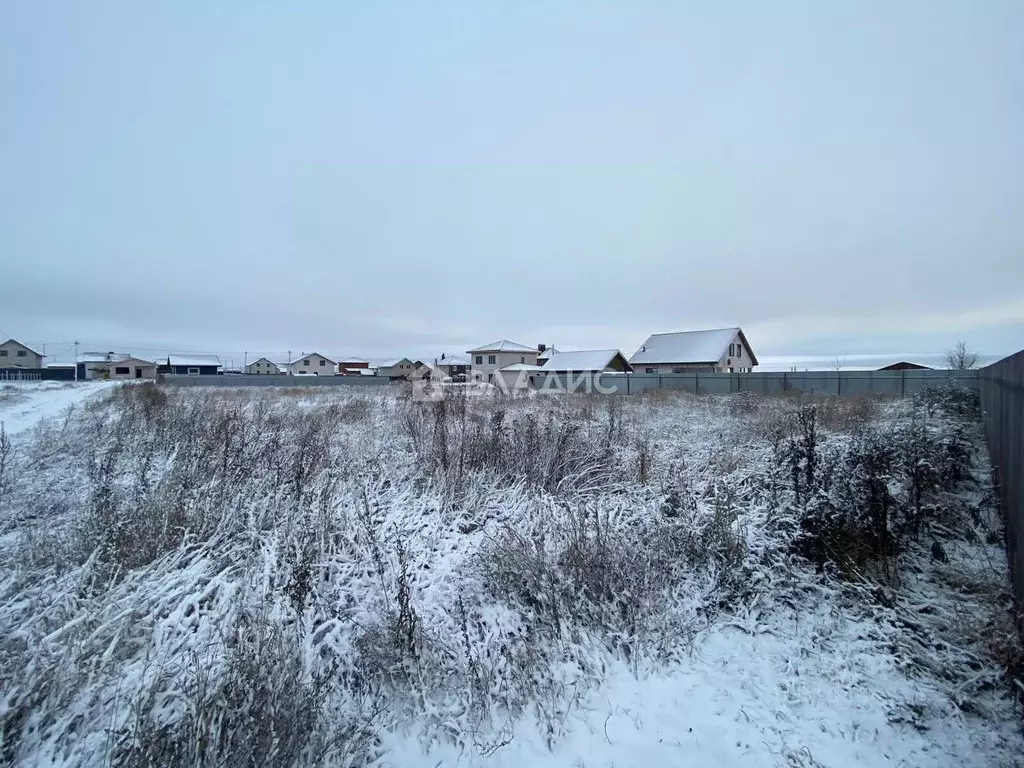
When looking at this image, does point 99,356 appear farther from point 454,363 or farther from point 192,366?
point 454,363

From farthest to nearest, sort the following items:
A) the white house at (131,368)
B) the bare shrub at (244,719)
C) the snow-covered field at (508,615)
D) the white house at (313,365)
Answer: the white house at (313,365) → the white house at (131,368) → the snow-covered field at (508,615) → the bare shrub at (244,719)

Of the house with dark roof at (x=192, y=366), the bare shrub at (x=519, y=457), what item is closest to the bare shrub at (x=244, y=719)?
the bare shrub at (x=519, y=457)

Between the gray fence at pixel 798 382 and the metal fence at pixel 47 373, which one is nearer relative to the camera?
the gray fence at pixel 798 382

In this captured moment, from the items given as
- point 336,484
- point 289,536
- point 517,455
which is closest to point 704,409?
point 517,455

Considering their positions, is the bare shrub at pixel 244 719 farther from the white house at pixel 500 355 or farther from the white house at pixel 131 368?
the white house at pixel 131 368

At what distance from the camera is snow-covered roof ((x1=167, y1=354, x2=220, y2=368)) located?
59188 millimetres

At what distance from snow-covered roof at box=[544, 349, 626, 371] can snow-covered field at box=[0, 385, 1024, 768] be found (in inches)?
1147

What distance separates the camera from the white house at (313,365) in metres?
66.3

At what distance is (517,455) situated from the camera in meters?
6.40

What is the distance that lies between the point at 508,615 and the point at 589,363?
32.9m

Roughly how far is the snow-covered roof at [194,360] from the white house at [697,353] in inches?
2133

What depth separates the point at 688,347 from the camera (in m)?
35.1

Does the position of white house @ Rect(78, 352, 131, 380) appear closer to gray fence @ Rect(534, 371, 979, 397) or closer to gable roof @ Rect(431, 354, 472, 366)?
gable roof @ Rect(431, 354, 472, 366)

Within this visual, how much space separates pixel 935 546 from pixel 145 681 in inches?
228
